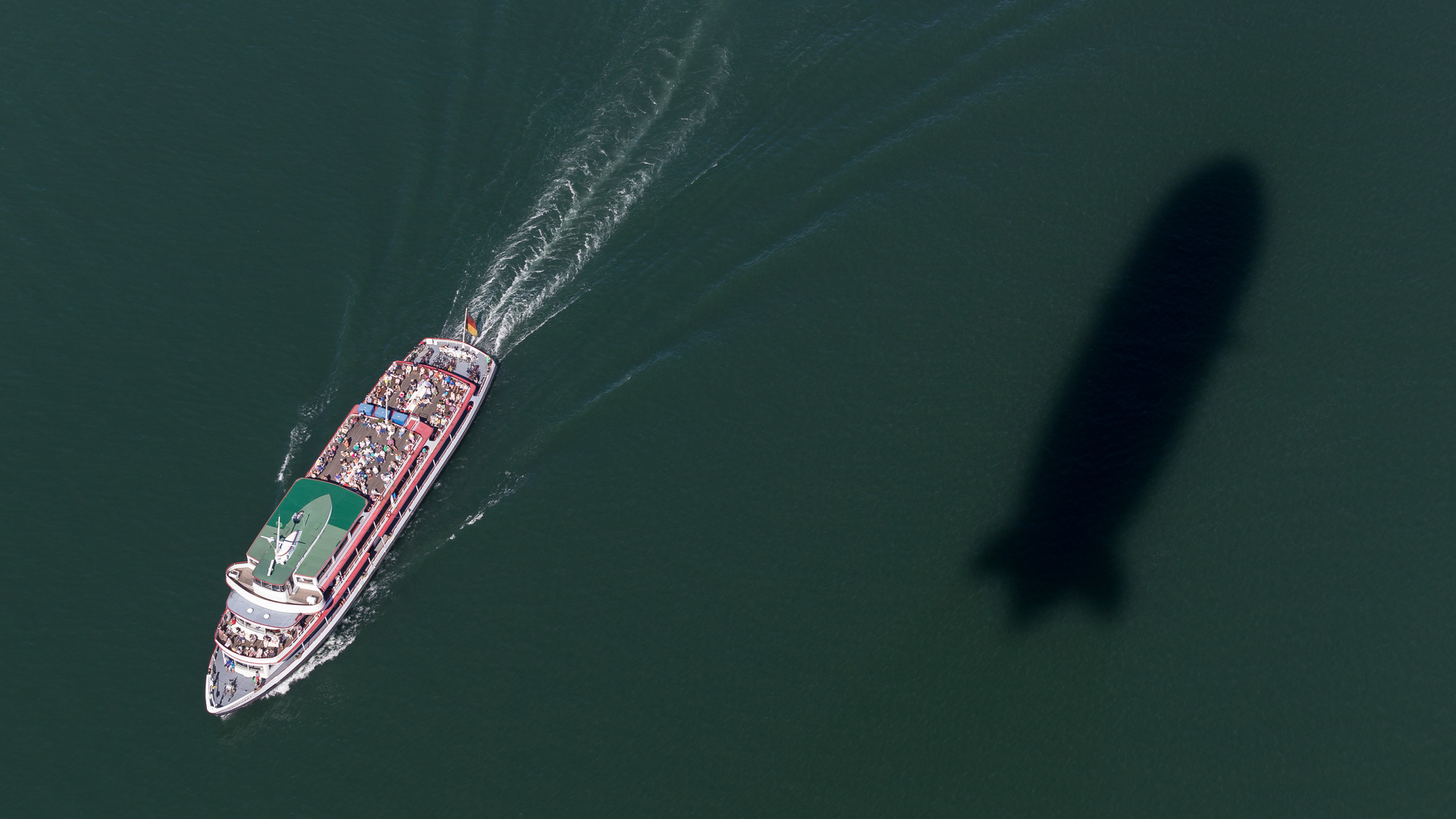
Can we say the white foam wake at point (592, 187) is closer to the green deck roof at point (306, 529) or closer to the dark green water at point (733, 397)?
the dark green water at point (733, 397)

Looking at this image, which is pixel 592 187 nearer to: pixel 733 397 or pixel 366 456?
pixel 733 397

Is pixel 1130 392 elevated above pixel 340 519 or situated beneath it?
A: situated beneath

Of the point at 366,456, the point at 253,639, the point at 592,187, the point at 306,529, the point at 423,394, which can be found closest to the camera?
the point at 253,639

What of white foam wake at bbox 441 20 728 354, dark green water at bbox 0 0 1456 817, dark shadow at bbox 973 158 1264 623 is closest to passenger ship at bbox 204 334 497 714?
dark green water at bbox 0 0 1456 817

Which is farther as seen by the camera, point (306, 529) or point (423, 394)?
point (423, 394)

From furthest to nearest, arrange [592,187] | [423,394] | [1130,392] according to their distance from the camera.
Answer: [592,187] < [1130,392] < [423,394]

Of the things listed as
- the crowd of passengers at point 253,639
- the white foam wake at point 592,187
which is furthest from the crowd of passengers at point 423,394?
the crowd of passengers at point 253,639

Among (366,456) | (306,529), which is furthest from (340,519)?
(366,456)

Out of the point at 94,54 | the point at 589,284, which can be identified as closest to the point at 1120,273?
the point at 589,284
